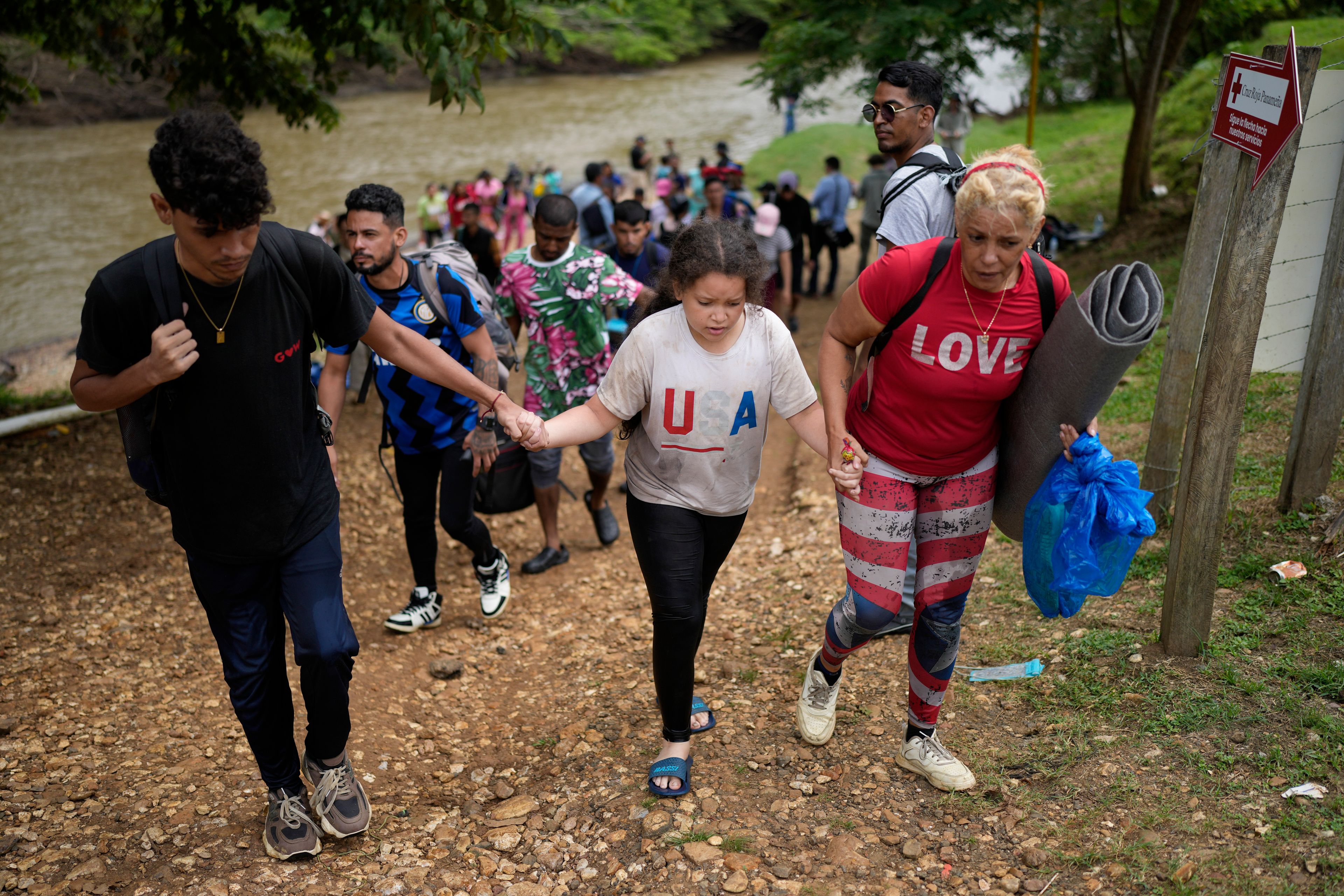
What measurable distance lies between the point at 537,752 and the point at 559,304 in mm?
2431

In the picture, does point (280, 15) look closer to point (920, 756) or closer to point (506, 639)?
point (506, 639)

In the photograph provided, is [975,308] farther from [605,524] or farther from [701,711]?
[605,524]

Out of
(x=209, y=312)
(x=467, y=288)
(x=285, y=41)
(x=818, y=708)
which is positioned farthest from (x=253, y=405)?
(x=285, y=41)

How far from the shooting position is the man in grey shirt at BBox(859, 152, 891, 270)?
1092cm

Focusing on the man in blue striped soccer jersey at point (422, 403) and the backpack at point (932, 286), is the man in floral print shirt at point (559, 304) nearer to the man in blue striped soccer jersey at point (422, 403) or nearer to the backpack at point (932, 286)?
the man in blue striped soccer jersey at point (422, 403)

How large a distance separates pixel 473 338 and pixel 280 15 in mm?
5735

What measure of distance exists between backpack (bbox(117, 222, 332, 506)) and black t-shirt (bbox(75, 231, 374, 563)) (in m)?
0.01

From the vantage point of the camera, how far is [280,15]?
839 cm

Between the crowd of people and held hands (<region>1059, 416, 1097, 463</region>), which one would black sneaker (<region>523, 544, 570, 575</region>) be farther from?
held hands (<region>1059, 416, 1097, 463</region>)

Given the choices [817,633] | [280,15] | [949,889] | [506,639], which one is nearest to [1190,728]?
[949,889]

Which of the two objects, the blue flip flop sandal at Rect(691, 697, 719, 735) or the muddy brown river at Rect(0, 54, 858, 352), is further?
the muddy brown river at Rect(0, 54, 858, 352)

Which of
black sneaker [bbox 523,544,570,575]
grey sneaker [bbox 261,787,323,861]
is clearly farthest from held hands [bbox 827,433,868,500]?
black sneaker [bbox 523,544,570,575]

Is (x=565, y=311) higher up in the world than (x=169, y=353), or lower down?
lower down

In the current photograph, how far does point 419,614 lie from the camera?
510 cm
